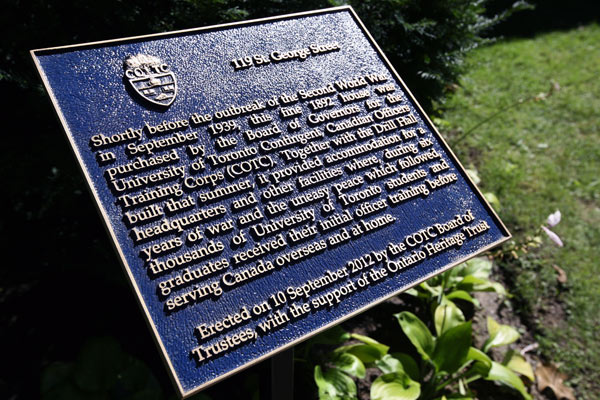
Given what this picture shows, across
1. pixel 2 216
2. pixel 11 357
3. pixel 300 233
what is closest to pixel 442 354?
pixel 300 233

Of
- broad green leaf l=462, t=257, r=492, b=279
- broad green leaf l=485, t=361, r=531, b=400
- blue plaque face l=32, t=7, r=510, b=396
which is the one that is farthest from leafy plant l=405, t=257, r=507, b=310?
blue plaque face l=32, t=7, r=510, b=396

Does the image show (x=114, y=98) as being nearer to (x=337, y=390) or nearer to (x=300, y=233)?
(x=300, y=233)

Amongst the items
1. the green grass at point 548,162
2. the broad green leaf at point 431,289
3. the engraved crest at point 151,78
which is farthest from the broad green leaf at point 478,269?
the engraved crest at point 151,78

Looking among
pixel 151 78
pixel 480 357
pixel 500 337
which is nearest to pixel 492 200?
pixel 500 337

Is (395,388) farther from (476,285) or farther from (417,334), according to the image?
(476,285)

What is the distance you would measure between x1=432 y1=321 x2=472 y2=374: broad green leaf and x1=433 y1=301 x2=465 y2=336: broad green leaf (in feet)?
0.67

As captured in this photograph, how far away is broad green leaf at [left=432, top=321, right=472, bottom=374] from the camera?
110 inches

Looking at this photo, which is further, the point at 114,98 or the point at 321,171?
the point at 321,171

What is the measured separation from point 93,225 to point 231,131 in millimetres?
1675

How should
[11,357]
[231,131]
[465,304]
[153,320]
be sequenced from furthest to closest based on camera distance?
[465,304], [11,357], [231,131], [153,320]

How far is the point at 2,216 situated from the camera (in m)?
3.39

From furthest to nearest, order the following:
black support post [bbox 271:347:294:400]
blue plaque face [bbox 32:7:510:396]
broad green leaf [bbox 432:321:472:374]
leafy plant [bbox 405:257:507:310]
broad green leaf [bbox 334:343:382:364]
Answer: leafy plant [bbox 405:257:507:310]
broad green leaf [bbox 334:343:382:364]
broad green leaf [bbox 432:321:472:374]
black support post [bbox 271:347:294:400]
blue plaque face [bbox 32:7:510:396]

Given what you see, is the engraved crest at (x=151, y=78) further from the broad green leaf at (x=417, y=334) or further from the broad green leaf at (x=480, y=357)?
the broad green leaf at (x=480, y=357)

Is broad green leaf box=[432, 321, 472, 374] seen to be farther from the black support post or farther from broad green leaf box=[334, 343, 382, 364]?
the black support post
